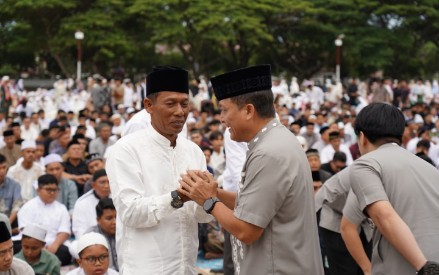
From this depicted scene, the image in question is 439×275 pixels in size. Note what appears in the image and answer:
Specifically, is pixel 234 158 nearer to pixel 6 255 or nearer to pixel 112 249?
pixel 112 249

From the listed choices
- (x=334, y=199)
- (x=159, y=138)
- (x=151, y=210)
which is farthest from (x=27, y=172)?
(x=151, y=210)

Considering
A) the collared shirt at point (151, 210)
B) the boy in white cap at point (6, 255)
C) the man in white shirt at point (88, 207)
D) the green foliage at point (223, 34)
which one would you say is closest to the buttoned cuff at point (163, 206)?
the collared shirt at point (151, 210)

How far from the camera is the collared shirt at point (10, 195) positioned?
7836mm

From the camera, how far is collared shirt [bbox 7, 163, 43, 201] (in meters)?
8.66

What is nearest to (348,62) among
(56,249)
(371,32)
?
(371,32)

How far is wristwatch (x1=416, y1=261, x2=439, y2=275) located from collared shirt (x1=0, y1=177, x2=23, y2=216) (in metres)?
5.90

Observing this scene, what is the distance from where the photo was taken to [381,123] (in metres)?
3.02

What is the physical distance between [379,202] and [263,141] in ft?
1.74

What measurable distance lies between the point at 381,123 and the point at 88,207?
422 centimetres

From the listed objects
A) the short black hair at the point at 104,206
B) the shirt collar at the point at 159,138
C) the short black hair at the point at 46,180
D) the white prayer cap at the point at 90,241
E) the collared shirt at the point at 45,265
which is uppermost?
the shirt collar at the point at 159,138

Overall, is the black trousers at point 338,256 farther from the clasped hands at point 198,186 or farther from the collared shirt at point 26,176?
the collared shirt at point 26,176

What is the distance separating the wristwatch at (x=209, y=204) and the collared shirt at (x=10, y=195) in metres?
5.41

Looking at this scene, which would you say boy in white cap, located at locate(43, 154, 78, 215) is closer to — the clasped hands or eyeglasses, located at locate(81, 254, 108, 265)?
eyeglasses, located at locate(81, 254, 108, 265)

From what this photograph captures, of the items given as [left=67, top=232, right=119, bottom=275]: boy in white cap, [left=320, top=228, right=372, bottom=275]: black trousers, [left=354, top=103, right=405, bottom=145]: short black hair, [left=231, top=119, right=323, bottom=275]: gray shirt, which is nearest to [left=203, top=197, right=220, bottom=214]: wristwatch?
[left=231, top=119, right=323, bottom=275]: gray shirt
